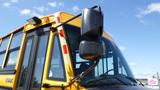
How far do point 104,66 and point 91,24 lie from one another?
1378 mm

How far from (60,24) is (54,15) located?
350 millimetres

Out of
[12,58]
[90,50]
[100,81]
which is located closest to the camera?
[90,50]

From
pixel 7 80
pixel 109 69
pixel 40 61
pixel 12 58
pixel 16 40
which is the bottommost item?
pixel 7 80

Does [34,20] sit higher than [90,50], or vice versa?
[34,20]

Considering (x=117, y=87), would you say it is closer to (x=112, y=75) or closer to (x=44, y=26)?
(x=112, y=75)

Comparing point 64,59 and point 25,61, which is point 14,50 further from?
point 64,59

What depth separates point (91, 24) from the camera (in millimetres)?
4895

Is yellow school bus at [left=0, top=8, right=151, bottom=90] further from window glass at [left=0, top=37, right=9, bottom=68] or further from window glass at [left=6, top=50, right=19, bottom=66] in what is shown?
window glass at [left=0, top=37, right=9, bottom=68]

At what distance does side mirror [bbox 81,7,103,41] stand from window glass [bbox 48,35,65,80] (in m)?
0.85

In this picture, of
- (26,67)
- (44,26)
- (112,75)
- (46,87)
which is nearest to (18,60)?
(26,67)

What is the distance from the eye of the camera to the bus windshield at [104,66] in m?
5.58

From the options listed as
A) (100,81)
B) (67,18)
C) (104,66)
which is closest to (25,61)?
(67,18)

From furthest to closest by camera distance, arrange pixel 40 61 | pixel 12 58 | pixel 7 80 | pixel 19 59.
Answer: pixel 12 58 < pixel 7 80 < pixel 19 59 < pixel 40 61

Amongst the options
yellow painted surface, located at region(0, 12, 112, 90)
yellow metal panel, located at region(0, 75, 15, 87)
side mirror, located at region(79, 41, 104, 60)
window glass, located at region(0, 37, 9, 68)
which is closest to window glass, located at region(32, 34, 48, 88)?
yellow painted surface, located at region(0, 12, 112, 90)
